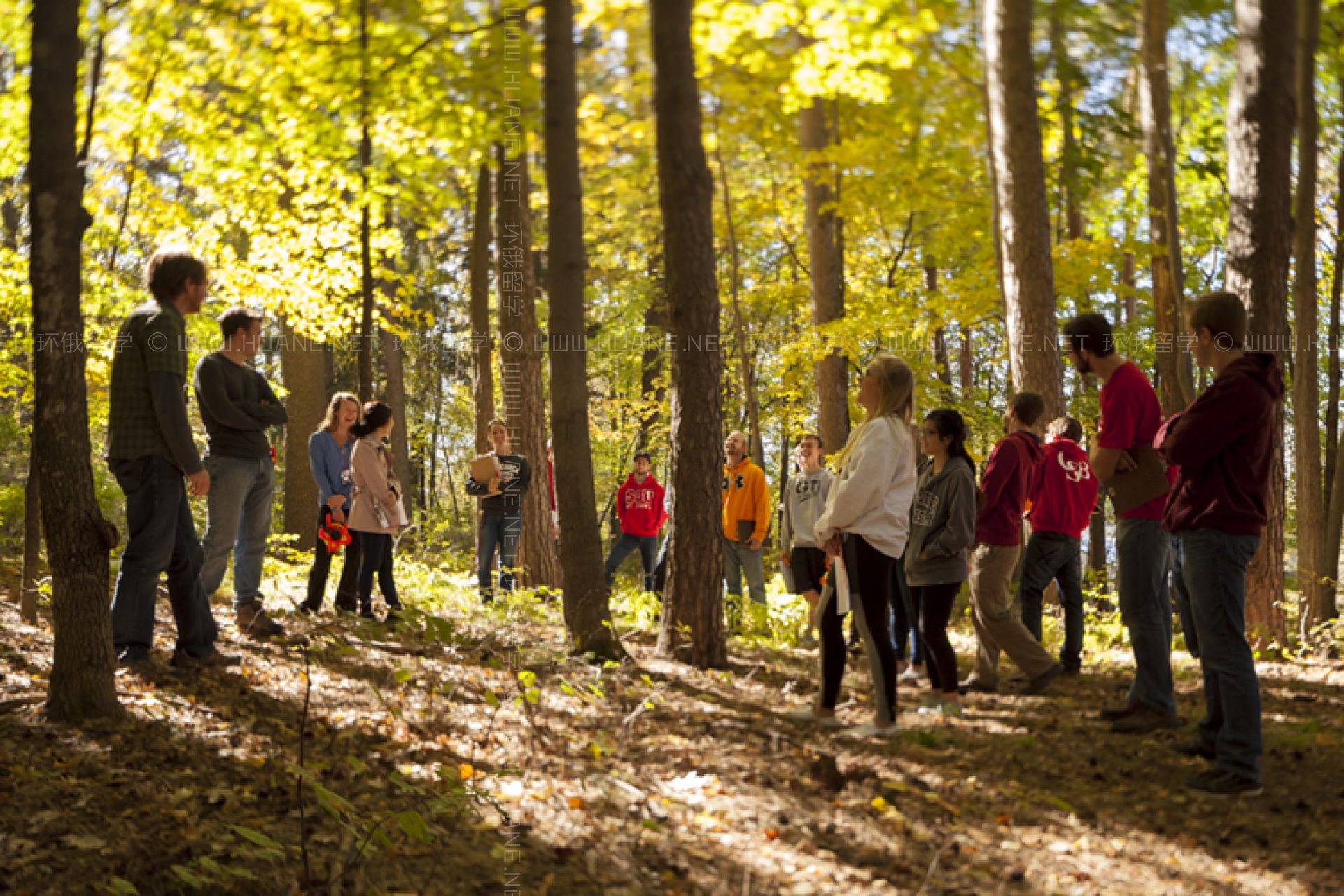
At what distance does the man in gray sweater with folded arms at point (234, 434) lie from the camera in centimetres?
578

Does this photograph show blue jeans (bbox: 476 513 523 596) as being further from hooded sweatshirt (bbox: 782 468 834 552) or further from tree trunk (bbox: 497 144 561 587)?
hooded sweatshirt (bbox: 782 468 834 552)

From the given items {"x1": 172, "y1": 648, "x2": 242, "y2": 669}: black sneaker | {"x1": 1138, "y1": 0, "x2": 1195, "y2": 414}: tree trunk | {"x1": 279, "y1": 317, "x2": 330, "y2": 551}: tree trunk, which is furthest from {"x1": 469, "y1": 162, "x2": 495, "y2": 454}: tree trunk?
{"x1": 1138, "y1": 0, "x2": 1195, "y2": 414}: tree trunk

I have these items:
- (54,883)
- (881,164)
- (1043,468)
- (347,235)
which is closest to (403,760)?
(54,883)

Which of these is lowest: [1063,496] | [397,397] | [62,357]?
[1063,496]

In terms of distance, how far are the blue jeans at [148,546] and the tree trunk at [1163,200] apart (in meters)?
6.62

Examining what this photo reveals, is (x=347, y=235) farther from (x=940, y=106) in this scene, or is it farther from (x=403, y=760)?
(x=403, y=760)

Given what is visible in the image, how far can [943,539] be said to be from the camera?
590 centimetres

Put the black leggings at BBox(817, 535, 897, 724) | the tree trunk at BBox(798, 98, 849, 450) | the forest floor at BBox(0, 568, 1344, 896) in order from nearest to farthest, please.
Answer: the forest floor at BBox(0, 568, 1344, 896) → the black leggings at BBox(817, 535, 897, 724) → the tree trunk at BBox(798, 98, 849, 450)

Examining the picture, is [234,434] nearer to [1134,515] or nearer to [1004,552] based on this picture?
[1004,552]

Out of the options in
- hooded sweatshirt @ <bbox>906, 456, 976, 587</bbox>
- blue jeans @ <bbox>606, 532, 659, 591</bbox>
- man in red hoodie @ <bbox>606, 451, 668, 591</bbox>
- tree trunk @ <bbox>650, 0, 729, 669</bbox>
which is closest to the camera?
hooded sweatshirt @ <bbox>906, 456, 976, 587</bbox>

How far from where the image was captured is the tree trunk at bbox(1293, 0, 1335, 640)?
802 centimetres

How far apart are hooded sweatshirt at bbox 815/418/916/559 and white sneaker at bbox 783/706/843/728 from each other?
40.9 inches

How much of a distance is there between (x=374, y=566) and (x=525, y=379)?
10.8ft

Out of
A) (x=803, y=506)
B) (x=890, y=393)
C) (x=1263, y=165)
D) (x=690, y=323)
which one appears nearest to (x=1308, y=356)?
(x=1263, y=165)
